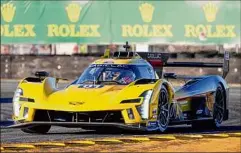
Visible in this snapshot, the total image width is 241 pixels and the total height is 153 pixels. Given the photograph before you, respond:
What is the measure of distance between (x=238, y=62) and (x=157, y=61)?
16.3 metres

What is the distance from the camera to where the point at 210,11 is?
1267 inches

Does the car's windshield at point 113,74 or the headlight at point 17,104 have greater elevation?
the car's windshield at point 113,74

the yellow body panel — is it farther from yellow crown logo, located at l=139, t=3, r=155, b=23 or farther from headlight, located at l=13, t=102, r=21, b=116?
yellow crown logo, located at l=139, t=3, r=155, b=23

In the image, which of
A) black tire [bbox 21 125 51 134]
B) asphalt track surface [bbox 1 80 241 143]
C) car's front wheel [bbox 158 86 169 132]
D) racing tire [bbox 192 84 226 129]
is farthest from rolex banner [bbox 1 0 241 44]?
black tire [bbox 21 125 51 134]

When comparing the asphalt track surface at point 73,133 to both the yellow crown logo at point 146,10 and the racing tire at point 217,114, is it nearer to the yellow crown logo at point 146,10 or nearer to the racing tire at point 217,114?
the racing tire at point 217,114

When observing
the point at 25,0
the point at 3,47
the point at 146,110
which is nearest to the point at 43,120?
the point at 146,110

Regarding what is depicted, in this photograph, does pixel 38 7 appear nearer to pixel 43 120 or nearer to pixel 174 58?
pixel 174 58

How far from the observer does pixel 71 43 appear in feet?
110

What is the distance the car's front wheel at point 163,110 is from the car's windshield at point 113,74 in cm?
67

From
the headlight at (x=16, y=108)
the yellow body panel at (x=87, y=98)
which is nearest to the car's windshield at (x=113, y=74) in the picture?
the yellow body panel at (x=87, y=98)

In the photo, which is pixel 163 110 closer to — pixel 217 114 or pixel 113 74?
pixel 113 74

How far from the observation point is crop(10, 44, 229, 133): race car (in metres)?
12.7

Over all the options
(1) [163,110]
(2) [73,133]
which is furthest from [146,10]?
(1) [163,110]

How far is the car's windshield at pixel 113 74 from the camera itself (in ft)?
45.4
